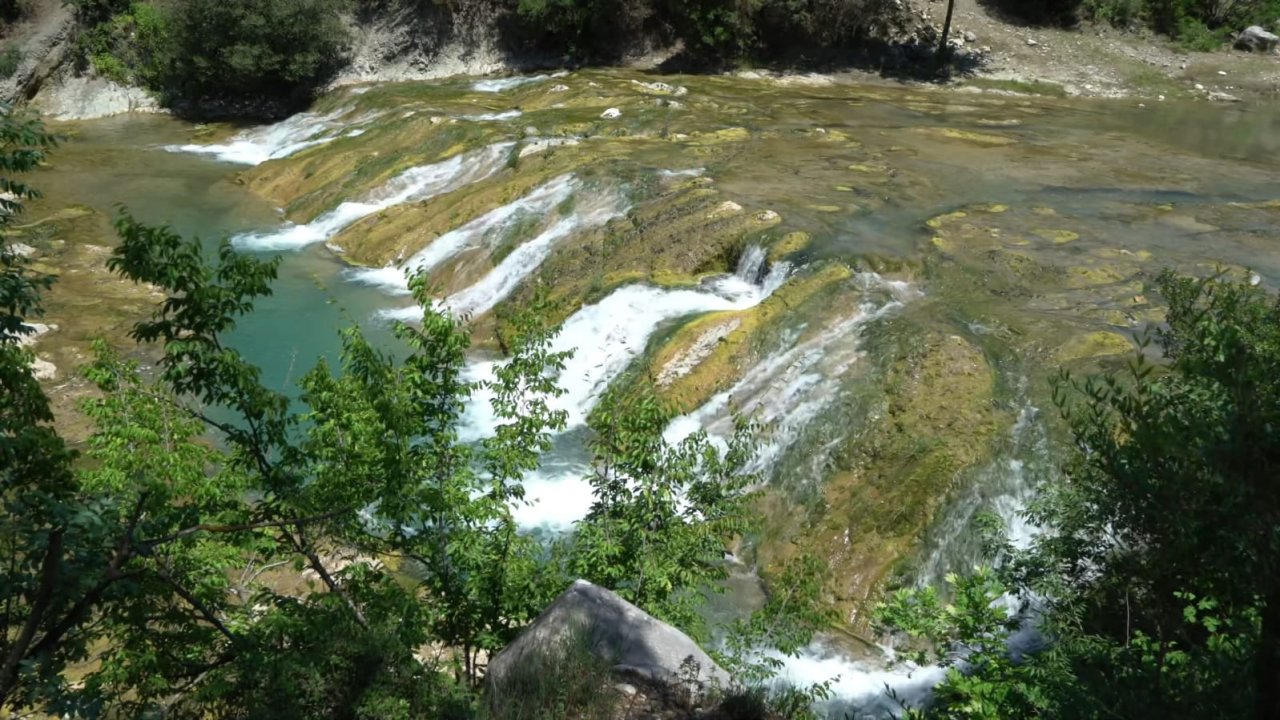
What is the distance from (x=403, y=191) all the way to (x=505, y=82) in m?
11.6

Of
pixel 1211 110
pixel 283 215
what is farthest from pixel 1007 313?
pixel 1211 110

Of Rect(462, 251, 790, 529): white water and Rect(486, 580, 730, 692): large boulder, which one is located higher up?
Rect(486, 580, 730, 692): large boulder

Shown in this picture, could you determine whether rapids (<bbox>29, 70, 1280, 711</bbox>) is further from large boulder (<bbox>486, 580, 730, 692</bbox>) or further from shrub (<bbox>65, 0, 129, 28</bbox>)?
shrub (<bbox>65, 0, 129, 28</bbox>)

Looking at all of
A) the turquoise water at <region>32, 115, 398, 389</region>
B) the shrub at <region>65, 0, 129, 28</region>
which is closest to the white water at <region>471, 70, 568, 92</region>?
the turquoise water at <region>32, 115, 398, 389</region>

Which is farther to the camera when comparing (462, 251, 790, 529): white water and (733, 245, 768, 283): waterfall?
(733, 245, 768, 283): waterfall

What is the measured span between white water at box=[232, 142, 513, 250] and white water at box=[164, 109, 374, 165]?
5.10 meters

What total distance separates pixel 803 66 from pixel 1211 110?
42.4 feet

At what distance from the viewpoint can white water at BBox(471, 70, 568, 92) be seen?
31.8 m

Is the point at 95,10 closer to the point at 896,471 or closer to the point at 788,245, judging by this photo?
the point at 788,245

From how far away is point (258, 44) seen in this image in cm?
3234

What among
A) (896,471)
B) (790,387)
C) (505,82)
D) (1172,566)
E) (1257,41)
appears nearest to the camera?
(1172,566)

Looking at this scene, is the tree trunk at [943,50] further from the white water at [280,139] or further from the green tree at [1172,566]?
the green tree at [1172,566]

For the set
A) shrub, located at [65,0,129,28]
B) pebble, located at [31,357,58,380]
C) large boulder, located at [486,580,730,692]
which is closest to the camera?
large boulder, located at [486,580,730,692]

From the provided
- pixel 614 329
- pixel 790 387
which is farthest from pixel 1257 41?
pixel 790 387
